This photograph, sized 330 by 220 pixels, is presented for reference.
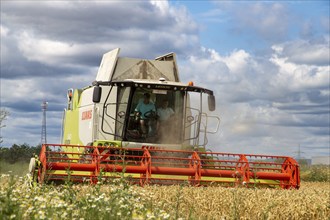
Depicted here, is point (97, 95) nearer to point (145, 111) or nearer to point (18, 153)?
point (145, 111)

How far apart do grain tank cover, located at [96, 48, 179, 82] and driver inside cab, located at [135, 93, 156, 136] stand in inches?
58.7

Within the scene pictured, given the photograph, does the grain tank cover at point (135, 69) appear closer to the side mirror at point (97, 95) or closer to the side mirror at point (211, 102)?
the side mirror at point (211, 102)

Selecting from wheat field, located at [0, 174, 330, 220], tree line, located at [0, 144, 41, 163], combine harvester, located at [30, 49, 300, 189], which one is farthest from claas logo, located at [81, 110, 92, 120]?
tree line, located at [0, 144, 41, 163]

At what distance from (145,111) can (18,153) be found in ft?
53.4

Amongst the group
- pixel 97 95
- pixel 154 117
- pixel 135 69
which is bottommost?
pixel 154 117

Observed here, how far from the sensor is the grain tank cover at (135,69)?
13297mm

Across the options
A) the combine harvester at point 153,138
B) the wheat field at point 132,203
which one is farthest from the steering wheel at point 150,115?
the wheat field at point 132,203

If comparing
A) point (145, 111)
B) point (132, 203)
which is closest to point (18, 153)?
point (145, 111)

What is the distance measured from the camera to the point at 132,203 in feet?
16.5

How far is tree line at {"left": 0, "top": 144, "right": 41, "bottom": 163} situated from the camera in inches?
1000

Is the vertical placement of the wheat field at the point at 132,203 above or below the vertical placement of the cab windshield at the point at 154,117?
below

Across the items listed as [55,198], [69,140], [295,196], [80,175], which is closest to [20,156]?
[69,140]

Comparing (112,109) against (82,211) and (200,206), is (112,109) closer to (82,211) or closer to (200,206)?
(200,206)

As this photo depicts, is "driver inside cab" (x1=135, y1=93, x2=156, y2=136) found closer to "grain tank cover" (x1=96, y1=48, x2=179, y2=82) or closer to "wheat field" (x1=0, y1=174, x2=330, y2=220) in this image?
"grain tank cover" (x1=96, y1=48, x2=179, y2=82)
